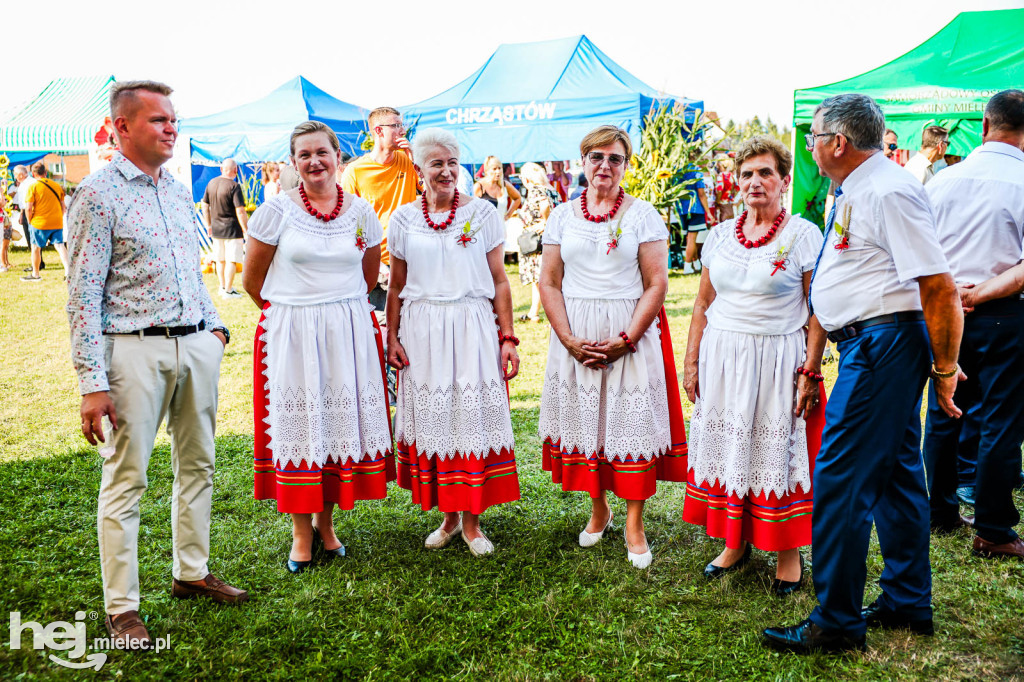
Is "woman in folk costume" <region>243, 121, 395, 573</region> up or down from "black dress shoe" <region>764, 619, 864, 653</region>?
up

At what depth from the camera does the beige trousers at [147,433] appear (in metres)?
2.82

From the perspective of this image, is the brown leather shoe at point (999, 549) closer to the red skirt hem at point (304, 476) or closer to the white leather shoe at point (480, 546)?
the white leather shoe at point (480, 546)

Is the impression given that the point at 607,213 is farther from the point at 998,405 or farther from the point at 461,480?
the point at 998,405

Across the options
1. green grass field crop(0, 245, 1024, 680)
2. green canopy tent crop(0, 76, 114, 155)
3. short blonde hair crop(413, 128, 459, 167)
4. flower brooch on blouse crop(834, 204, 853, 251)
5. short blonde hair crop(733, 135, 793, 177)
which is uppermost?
green canopy tent crop(0, 76, 114, 155)

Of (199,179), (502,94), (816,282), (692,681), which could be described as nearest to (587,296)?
(816,282)

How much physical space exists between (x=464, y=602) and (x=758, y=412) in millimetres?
1526

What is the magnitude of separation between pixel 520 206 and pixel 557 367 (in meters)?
6.88

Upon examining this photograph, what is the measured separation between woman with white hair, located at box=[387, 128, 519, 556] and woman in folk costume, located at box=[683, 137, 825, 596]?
1005 millimetres

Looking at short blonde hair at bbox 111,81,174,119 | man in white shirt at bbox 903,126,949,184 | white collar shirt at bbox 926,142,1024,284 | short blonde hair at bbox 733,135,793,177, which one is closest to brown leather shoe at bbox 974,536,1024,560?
white collar shirt at bbox 926,142,1024,284

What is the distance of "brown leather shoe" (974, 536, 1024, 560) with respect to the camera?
3693 millimetres

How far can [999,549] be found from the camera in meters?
3.71

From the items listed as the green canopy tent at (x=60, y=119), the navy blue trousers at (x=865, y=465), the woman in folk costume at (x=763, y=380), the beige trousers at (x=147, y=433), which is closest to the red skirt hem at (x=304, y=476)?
the beige trousers at (x=147, y=433)

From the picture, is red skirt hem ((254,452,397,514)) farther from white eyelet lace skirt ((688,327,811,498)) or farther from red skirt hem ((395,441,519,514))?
white eyelet lace skirt ((688,327,811,498))

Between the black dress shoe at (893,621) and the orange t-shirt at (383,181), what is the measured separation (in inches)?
129
